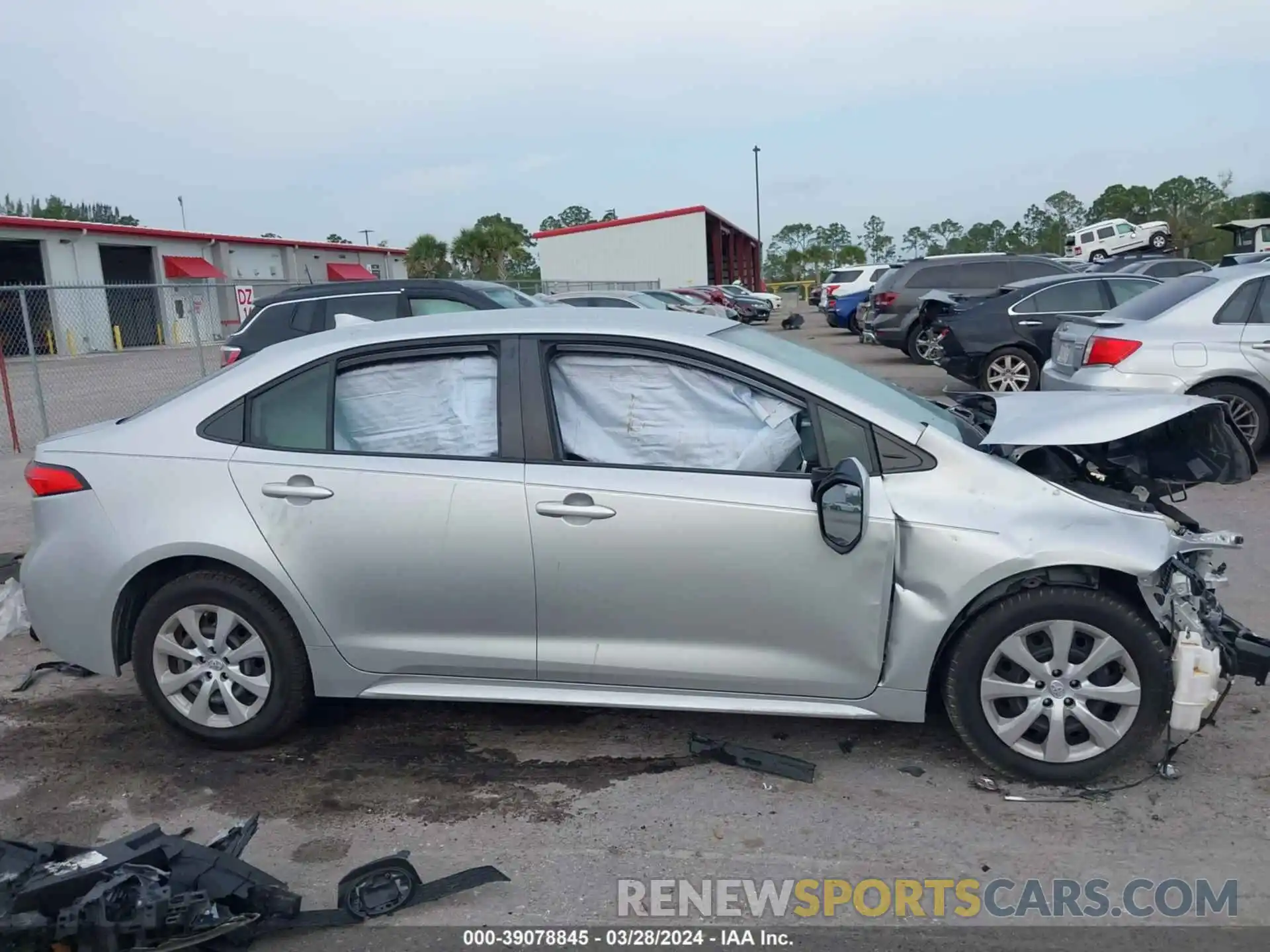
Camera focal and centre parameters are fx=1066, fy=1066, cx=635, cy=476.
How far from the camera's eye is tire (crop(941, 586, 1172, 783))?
3.60 m

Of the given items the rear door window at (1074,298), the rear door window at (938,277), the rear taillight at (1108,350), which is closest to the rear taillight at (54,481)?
the rear taillight at (1108,350)

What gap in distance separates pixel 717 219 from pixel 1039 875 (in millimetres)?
54240

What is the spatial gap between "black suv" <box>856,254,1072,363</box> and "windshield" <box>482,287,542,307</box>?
739cm

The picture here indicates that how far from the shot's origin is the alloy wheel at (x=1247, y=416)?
839 cm

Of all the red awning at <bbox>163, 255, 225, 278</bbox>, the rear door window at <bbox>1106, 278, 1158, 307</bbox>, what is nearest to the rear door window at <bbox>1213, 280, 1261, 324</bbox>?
the rear door window at <bbox>1106, 278, 1158, 307</bbox>

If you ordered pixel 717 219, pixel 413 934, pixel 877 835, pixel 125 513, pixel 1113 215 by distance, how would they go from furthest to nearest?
1. pixel 1113 215
2. pixel 717 219
3. pixel 125 513
4. pixel 877 835
5. pixel 413 934

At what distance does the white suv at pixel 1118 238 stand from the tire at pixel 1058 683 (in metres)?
42.8

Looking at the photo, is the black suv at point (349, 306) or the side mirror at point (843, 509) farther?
the black suv at point (349, 306)

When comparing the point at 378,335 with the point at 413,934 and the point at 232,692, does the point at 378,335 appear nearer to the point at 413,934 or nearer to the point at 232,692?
the point at 232,692

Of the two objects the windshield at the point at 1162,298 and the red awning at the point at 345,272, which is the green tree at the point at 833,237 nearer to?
the red awning at the point at 345,272

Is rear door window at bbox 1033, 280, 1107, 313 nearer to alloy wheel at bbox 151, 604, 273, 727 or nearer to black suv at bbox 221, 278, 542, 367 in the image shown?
black suv at bbox 221, 278, 542, 367

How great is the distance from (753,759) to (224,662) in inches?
81.7

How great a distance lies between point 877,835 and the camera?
352cm

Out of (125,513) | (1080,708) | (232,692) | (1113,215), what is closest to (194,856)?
(232,692)
